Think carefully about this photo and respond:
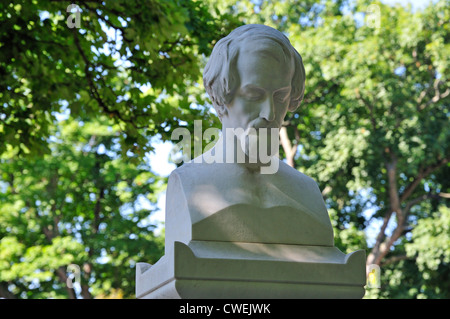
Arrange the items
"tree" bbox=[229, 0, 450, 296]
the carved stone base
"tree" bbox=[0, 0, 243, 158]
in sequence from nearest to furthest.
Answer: the carved stone base
"tree" bbox=[0, 0, 243, 158]
"tree" bbox=[229, 0, 450, 296]

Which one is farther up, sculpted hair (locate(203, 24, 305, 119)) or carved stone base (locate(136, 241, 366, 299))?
Answer: sculpted hair (locate(203, 24, 305, 119))

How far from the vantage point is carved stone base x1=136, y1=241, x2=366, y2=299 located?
308 cm

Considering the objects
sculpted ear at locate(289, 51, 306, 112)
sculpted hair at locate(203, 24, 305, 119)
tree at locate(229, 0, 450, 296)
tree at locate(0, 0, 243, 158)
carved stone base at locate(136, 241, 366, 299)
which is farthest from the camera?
tree at locate(229, 0, 450, 296)

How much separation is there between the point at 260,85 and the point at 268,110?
0.14m

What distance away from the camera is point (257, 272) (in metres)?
3.14

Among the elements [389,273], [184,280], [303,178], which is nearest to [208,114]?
[303,178]

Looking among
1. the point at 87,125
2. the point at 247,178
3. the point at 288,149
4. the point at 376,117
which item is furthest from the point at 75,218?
the point at 247,178

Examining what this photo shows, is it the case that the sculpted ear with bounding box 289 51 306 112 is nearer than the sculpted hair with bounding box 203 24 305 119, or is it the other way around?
the sculpted hair with bounding box 203 24 305 119

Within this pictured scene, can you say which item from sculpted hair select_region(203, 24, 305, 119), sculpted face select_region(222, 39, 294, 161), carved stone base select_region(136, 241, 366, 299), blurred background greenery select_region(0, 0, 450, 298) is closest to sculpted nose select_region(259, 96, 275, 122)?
sculpted face select_region(222, 39, 294, 161)

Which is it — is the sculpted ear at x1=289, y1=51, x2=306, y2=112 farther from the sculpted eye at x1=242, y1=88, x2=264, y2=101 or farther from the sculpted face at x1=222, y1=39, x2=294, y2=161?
the sculpted eye at x1=242, y1=88, x2=264, y2=101

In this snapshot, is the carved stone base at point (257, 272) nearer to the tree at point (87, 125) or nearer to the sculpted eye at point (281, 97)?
the sculpted eye at point (281, 97)

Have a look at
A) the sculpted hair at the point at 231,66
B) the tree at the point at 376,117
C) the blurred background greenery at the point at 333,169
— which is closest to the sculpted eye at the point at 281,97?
the sculpted hair at the point at 231,66

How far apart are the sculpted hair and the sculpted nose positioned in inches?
7.3

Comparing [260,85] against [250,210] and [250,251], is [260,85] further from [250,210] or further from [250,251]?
[250,251]
